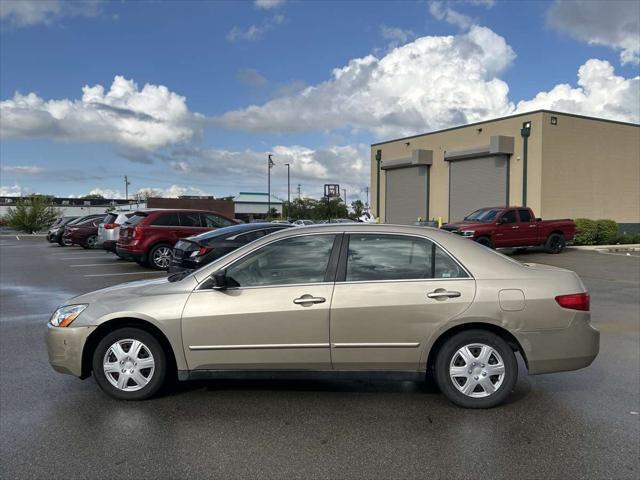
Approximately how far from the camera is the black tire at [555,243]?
1990 centimetres

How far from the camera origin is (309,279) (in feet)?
15.0

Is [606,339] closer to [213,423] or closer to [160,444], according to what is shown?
[213,423]

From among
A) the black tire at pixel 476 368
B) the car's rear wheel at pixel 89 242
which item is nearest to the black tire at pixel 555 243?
the black tire at pixel 476 368

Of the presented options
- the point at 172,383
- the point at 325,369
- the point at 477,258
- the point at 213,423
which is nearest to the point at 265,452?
the point at 213,423

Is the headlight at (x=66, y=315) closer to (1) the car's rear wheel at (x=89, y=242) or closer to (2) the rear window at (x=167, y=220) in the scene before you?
(2) the rear window at (x=167, y=220)

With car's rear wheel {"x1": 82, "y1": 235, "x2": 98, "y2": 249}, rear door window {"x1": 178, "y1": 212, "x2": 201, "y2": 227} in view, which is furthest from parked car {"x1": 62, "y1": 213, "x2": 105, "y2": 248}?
rear door window {"x1": 178, "y1": 212, "x2": 201, "y2": 227}

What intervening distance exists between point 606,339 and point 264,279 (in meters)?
5.07

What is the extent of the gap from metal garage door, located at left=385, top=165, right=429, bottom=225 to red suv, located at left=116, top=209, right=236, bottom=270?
18.8 metres

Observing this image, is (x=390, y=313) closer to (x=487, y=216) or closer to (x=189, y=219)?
(x=189, y=219)

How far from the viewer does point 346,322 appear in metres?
4.43

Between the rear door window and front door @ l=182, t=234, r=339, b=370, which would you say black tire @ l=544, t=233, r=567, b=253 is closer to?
the rear door window

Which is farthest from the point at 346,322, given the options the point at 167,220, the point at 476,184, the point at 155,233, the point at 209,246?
the point at 476,184

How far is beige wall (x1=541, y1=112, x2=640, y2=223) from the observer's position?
1028 inches

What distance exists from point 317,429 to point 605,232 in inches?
955
